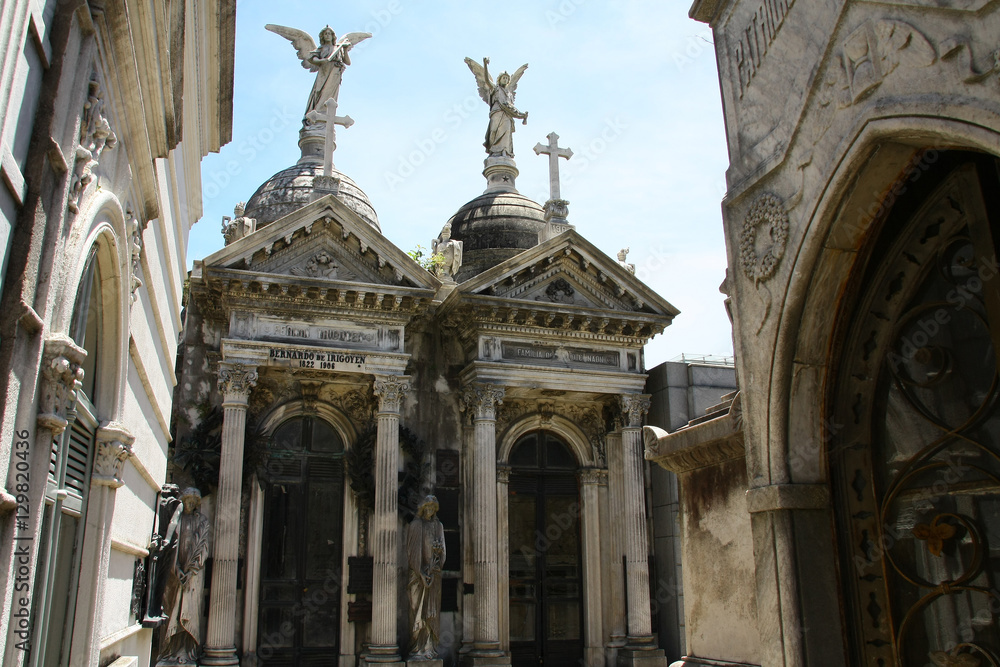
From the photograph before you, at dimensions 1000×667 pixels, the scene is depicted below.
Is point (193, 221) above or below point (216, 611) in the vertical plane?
above

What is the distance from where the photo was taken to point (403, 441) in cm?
1564

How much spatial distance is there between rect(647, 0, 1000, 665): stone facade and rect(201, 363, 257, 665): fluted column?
1089 centimetres

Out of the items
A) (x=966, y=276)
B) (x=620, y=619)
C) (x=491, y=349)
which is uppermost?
(x=491, y=349)

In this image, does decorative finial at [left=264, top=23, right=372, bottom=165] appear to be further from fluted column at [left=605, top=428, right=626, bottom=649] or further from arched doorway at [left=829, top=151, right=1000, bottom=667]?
arched doorway at [left=829, top=151, right=1000, bottom=667]

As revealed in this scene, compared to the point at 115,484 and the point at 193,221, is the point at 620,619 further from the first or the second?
the point at 115,484

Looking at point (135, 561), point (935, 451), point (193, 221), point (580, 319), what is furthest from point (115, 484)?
point (580, 319)

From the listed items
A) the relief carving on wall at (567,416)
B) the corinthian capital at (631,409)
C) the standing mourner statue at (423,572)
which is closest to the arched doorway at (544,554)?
the relief carving on wall at (567,416)

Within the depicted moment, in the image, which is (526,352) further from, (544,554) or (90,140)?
(90,140)

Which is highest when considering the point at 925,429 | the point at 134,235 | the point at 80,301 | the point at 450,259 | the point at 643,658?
the point at 450,259

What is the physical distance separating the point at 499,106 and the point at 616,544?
1133cm

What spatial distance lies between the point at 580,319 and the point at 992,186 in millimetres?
13077

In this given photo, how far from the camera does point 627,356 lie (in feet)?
55.3

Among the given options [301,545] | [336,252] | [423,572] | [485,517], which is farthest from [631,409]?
[301,545]

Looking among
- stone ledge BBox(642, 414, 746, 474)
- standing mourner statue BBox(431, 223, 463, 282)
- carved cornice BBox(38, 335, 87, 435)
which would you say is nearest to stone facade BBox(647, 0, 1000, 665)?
stone ledge BBox(642, 414, 746, 474)
